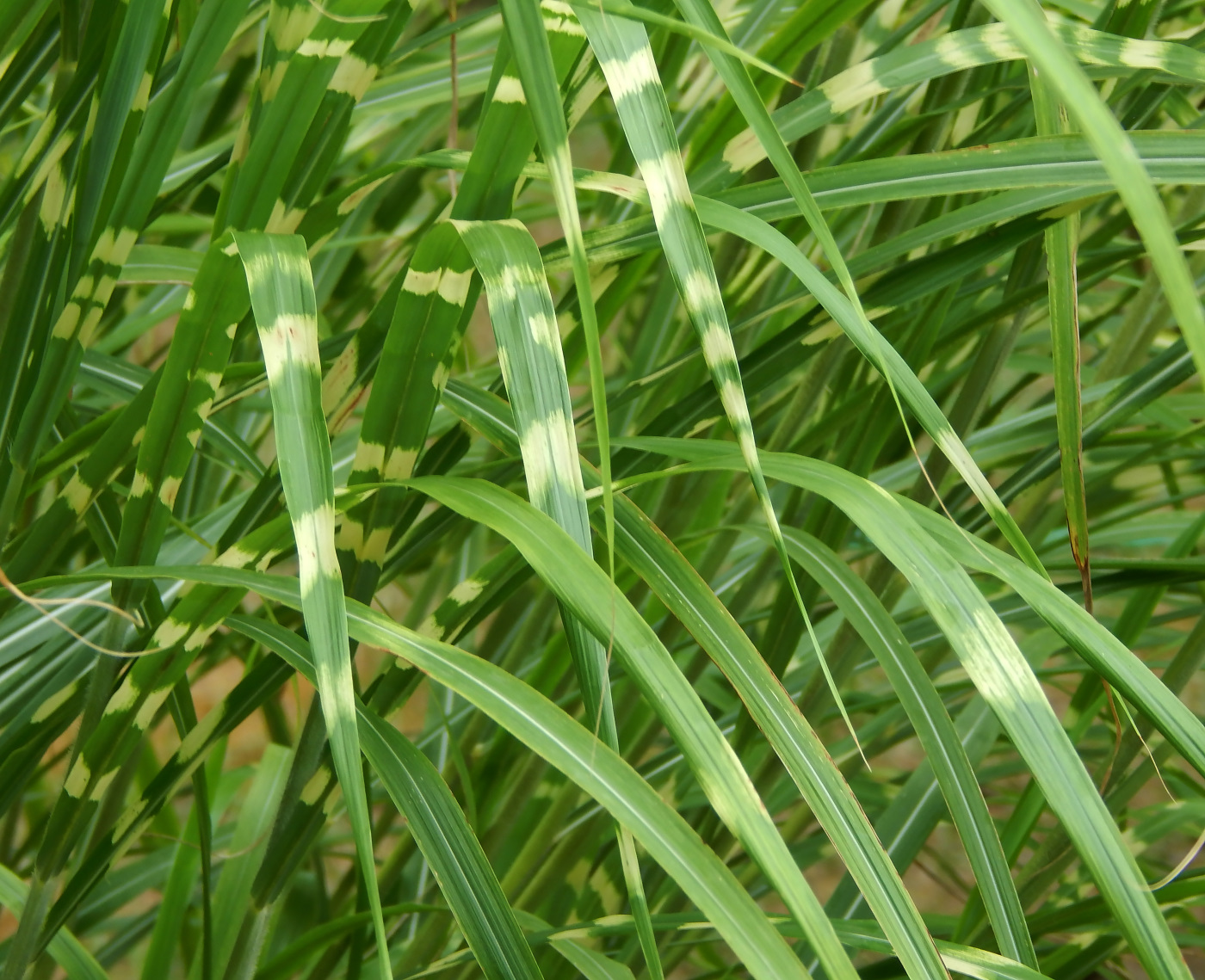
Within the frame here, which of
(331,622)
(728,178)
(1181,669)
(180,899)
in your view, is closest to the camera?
(331,622)

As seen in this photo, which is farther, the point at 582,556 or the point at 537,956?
the point at 537,956

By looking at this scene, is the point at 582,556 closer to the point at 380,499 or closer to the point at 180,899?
the point at 380,499

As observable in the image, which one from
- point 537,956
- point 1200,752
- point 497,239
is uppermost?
point 497,239

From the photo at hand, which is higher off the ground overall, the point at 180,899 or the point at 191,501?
the point at 191,501

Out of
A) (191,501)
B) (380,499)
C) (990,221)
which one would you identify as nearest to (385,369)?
(380,499)

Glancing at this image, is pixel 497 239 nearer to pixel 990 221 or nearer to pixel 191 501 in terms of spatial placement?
pixel 990 221

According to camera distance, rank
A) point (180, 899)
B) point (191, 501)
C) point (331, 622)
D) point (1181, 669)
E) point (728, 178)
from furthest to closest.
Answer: point (191, 501)
point (180, 899)
point (1181, 669)
point (728, 178)
point (331, 622)
